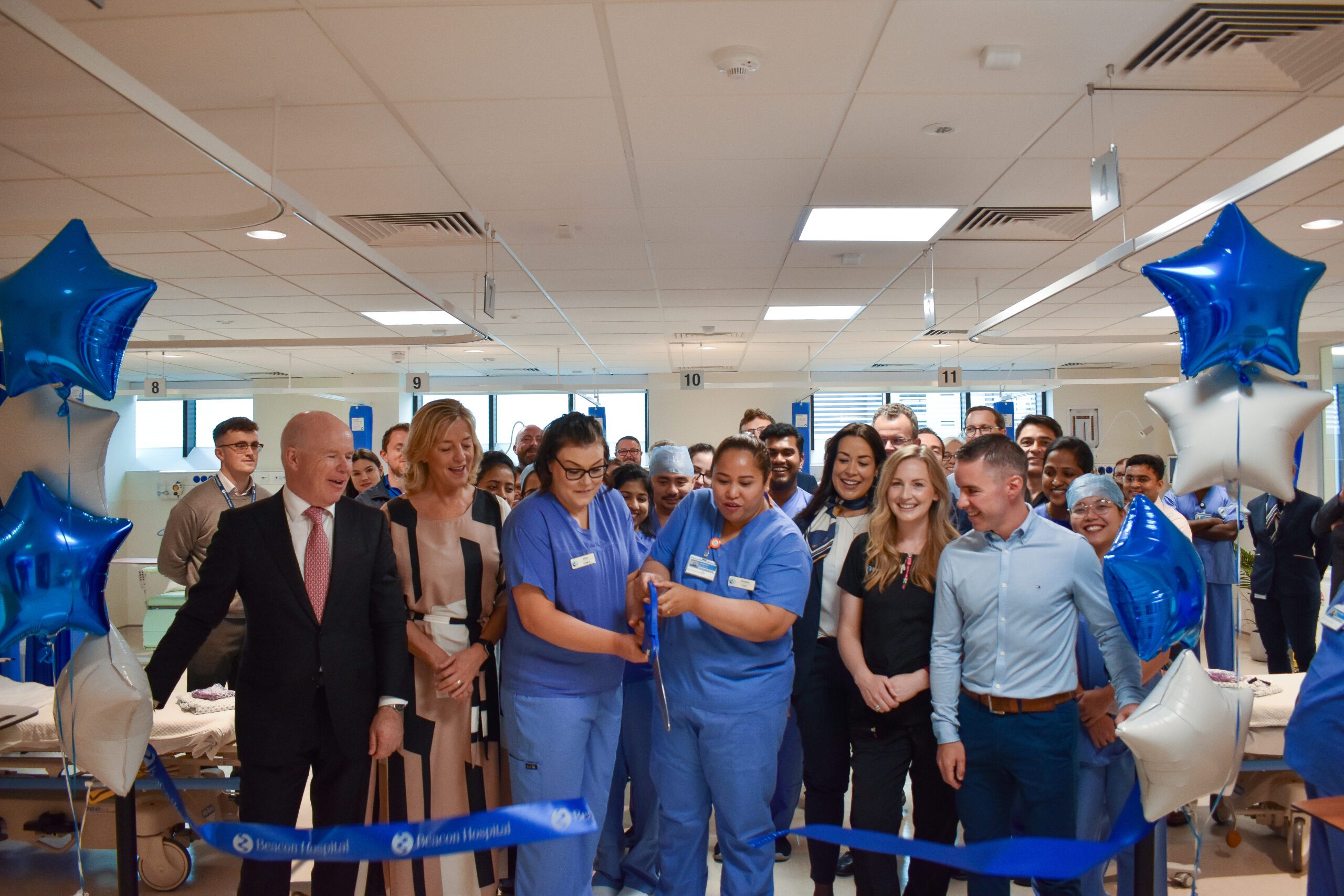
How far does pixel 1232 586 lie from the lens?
5.11m

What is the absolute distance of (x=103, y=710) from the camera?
1.66 meters

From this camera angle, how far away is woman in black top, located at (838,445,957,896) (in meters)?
2.25

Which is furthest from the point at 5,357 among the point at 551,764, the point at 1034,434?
the point at 1034,434

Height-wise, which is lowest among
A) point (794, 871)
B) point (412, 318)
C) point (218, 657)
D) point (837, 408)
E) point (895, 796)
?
point (794, 871)

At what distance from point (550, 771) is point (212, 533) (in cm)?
209

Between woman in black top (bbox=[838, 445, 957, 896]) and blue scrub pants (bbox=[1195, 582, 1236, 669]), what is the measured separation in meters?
3.37

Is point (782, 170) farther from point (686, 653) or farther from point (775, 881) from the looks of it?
point (775, 881)

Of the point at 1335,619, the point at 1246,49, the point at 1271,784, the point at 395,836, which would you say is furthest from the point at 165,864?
the point at 1246,49

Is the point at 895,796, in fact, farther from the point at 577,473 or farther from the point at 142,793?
the point at 142,793

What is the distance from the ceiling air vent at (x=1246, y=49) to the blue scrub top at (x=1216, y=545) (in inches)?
109

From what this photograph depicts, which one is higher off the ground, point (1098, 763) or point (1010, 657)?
point (1010, 657)

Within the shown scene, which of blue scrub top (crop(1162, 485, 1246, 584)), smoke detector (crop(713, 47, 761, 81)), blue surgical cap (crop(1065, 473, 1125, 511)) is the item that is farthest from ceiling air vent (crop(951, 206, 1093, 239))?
blue surgical cap (crop(1065, 473, 1125, 511))

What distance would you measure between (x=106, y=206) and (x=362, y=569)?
3.42 metres

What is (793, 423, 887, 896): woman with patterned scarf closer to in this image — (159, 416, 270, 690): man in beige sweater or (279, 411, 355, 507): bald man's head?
(279, 411, 355, 507): bald man's head
